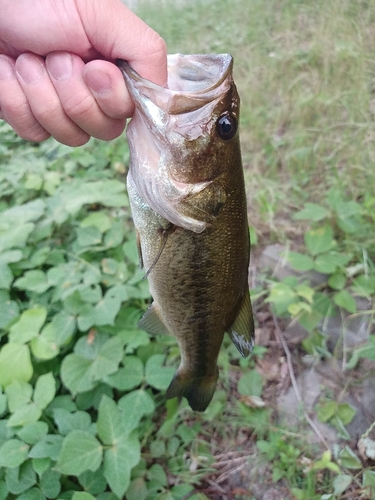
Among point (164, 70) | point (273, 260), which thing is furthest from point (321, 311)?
point (164, 70)

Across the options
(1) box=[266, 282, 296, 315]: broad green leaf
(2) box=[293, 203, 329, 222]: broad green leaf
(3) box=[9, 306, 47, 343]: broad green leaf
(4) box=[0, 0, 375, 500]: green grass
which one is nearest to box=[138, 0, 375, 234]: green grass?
Answer: (4) box=[0, 0, 375, 500]: green grass

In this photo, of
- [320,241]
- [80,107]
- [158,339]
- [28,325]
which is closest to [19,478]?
[28,325]

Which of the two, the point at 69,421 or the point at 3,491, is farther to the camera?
the point at 69,421

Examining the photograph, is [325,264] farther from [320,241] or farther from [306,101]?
[306,101]

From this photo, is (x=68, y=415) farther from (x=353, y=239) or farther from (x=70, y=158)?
(x=70, y=158)

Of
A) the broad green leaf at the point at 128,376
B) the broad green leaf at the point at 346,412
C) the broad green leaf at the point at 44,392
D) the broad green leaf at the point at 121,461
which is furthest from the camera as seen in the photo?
the broad green leaf at the point at 346,412

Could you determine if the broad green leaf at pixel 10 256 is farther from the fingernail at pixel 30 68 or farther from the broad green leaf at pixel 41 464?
the fingernail at pixel 30 68

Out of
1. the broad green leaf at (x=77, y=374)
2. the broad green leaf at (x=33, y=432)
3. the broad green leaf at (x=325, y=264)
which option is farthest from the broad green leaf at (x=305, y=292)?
the broad green leaf at (x=33, y=432)
